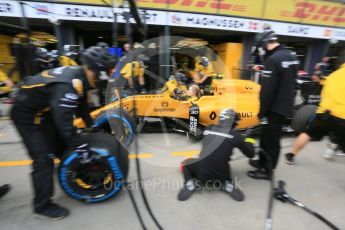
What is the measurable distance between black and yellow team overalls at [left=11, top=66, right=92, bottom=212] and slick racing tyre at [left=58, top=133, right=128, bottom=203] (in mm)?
151

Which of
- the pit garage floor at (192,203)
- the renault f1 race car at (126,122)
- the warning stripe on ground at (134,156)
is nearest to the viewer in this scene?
the pit garage floor at (192,203)

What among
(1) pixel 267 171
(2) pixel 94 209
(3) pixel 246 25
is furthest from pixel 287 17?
(2) pixel 94 209

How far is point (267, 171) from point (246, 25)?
344 inches

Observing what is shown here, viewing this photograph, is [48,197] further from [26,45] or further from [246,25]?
[246,25]

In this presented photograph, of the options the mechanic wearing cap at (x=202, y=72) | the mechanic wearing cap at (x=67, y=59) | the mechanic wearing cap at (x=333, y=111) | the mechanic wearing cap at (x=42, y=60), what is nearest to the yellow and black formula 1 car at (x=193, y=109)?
the mechanic wearing cap at (x=333, y=111)

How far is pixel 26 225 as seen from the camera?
7.32 ft

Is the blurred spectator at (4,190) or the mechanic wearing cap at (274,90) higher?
the mechanic wearing cap at (274,90)

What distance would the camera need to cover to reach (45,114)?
2.30 meters

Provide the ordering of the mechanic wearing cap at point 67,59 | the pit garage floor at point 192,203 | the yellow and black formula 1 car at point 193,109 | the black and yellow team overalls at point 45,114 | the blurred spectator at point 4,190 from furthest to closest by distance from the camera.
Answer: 1. the mechanic wearing cap at point 67,59
2. the yellow and black formula 1 car at point 193,109
3. the blurred spectator at point 4,190
4. the pit garage floor at point 192,203
5. the black and yellow team overalls at point 45,114

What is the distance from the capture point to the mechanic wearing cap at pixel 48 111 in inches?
81.1

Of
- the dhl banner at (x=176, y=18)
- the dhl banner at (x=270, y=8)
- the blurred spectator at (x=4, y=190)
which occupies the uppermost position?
the dhl banner at (x=270, y=8)

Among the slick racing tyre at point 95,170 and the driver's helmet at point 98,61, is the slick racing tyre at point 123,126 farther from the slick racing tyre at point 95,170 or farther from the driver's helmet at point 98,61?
the driver's helmet at point 98,61

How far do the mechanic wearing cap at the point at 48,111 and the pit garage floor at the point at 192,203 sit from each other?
0.29 metres

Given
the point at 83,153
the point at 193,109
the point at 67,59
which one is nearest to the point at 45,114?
the point at 83,153
